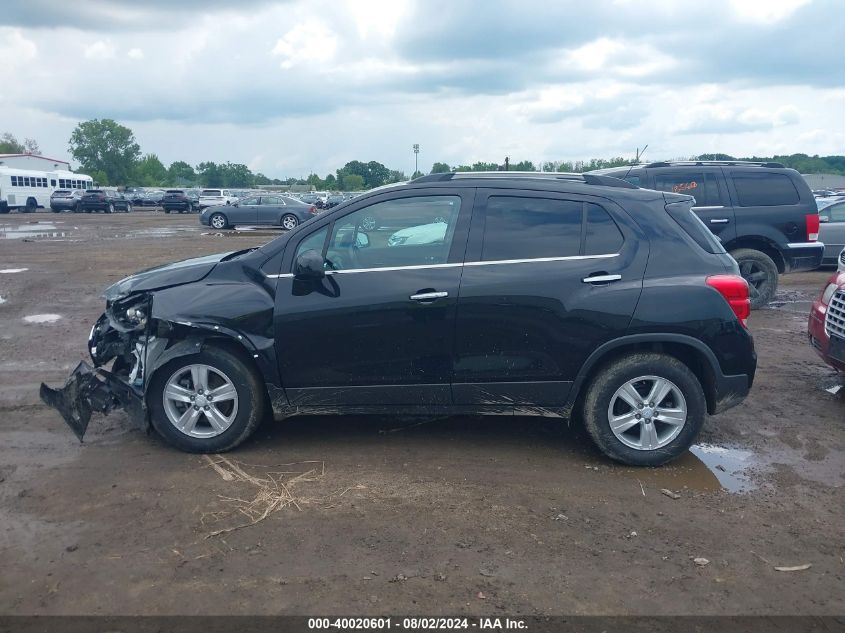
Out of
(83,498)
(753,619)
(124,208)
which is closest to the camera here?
(753,619)

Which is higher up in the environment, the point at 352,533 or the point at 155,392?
the point at 155,392

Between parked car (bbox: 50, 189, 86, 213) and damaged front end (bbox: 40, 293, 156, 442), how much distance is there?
4647 cm

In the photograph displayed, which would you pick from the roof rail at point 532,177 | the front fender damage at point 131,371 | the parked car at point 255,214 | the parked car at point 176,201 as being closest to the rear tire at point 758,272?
the roof rail at point 532,177

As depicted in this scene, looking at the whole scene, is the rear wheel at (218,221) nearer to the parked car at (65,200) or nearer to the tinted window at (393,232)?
the parked car at (65,200)

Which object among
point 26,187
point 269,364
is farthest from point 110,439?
point 26,187

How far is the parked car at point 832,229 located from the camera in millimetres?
14672

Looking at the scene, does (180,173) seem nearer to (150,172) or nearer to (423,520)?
(150,172)

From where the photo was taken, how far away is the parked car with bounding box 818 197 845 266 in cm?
1467

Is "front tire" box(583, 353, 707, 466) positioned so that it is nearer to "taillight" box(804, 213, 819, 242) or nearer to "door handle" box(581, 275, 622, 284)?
"door handle" box(581, 275, 622, 284)

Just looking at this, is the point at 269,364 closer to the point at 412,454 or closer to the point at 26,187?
the point at 412,454

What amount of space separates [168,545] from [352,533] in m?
0.97

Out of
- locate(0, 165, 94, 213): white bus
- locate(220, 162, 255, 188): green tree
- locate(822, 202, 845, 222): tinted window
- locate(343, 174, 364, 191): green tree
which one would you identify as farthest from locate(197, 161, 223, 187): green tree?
locate(822, 202, 845, 222): tinted window

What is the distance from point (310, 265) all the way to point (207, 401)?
3.93 feet

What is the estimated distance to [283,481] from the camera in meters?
4.79
